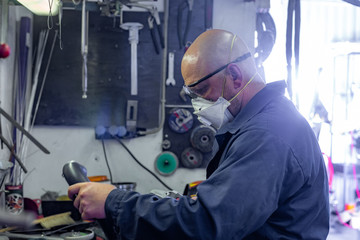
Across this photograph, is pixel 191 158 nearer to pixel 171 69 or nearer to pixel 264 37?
pixel 171 69

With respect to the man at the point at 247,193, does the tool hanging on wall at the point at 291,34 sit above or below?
above

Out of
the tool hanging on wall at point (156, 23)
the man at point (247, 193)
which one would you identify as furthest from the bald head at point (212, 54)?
the tool hanging on wall at point (156, 23)

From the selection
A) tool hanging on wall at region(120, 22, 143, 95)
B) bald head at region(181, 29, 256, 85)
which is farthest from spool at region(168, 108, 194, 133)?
bald head at region(181, 29, 256, 85)

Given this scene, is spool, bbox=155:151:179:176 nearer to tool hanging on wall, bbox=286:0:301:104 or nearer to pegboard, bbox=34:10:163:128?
pegboard, bbox=34:10:163:128

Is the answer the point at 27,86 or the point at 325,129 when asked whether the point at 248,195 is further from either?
the point at 325,129

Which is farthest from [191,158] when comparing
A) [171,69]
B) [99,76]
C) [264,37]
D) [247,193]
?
[247,193]

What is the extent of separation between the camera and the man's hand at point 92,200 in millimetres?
828

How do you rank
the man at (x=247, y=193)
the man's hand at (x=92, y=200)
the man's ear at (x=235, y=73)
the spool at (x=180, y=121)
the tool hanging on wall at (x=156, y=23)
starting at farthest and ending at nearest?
the spool at (x=180, y=121)
the tool hanging on wall at (x=156, y=23)
the man's ear at (x=235, y=73)
the man's hand at (x=92, y=200)
the man at (x=247, y=193)

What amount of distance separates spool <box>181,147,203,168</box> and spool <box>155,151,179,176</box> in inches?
2.2

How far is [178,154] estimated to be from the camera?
7.14ft

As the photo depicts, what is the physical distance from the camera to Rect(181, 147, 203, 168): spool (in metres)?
2.15

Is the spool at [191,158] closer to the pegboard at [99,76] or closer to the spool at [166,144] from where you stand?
the spool at [166,144]

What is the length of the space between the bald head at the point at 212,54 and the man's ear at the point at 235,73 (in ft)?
0.07

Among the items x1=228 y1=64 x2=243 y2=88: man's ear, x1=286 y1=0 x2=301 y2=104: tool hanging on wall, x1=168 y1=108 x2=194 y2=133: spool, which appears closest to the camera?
x1=228 y1=64 x2=243 y2=88: man's ear
